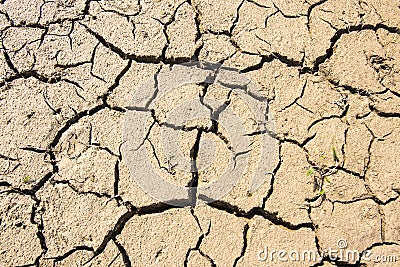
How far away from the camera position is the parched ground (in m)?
2.58

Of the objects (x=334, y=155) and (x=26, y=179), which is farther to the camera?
(x=334, y=155)

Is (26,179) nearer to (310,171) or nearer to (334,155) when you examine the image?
(310,171)

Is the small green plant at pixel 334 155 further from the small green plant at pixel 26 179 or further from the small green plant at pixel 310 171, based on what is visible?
the small green plant at pixel 26 179

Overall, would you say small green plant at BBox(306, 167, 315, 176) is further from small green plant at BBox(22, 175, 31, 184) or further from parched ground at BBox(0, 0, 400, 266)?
small green plant at BBox(22, 175, 31, 184)

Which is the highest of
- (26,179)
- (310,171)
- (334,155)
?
(334,155)

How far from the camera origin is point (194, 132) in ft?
9.39

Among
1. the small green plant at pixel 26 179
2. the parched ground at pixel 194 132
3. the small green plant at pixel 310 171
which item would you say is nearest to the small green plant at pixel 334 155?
the parched ground at pixel 194 132

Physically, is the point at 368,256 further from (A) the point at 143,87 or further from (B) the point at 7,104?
(B) the point at 7,104

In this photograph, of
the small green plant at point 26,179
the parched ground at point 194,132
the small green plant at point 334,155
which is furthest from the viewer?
the small green plant at point 334,155

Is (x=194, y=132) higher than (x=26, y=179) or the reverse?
higher

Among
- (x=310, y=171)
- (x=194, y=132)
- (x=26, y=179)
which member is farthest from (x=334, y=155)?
(x=26, y=179)

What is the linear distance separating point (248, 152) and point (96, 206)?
992 millimetres

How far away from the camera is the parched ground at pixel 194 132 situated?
8.46ft

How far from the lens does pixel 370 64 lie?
3127mm
